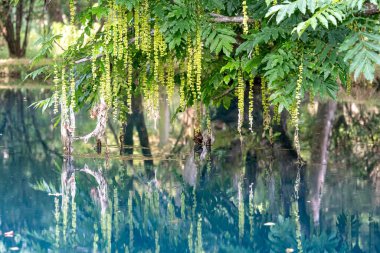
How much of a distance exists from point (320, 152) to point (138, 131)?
3.96 m

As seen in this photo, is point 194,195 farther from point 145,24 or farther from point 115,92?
point 145,24

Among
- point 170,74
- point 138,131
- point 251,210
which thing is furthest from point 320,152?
point 251,210

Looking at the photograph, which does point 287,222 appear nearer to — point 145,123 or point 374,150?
point 374,150

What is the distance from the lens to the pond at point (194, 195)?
23.6ft

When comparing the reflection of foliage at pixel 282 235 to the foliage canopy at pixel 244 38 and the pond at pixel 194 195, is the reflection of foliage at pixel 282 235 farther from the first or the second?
the foliage canopy at pixel 244 38

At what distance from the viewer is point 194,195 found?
9234 millimetres

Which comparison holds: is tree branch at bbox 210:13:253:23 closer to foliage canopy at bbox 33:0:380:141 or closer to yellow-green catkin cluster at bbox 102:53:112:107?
foliage canopy at bbox 33:0:380:141

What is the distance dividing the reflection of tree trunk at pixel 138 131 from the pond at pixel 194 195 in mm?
109

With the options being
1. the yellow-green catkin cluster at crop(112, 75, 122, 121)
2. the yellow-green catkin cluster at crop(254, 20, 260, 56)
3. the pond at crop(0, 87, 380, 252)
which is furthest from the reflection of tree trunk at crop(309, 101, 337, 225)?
the yellow-green catkin cluster at crop(112, 75, 122, 121)

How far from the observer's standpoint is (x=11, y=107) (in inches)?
757

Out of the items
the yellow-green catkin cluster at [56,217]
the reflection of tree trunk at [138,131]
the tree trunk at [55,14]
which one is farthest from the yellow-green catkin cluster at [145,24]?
the tree trunk at [55,14]

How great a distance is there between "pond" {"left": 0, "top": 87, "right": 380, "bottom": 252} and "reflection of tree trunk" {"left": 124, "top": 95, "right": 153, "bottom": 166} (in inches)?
4.3

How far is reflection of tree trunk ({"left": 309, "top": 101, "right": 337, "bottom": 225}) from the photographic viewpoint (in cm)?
885

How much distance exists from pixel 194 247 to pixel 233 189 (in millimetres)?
2583
